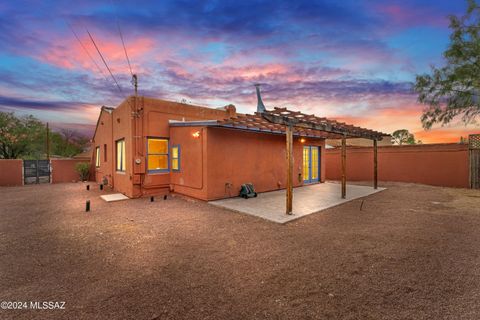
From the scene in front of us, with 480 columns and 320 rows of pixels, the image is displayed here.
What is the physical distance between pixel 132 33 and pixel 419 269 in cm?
1052

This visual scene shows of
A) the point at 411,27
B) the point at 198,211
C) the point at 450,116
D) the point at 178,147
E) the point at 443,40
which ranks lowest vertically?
the point at 198,211

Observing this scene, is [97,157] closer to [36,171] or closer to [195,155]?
[36,171]

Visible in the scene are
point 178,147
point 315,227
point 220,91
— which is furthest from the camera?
point 220,91

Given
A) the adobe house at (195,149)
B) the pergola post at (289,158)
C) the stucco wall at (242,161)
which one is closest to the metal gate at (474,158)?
the adobe house at (195,149)

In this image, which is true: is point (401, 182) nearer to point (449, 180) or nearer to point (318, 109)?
point (449, 180)

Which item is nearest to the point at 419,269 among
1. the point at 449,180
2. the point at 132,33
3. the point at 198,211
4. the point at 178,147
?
the point at 198,211

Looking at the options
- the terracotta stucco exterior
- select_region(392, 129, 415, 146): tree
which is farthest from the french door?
select_region(392, 129, 415, 146): tree

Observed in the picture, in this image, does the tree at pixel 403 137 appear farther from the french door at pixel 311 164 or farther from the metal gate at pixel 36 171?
the metal gate at pixel 36 171

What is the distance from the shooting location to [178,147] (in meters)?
9.02

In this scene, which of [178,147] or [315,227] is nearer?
[315,227]

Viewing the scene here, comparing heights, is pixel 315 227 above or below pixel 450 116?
below

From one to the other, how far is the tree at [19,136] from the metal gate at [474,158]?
118 ft

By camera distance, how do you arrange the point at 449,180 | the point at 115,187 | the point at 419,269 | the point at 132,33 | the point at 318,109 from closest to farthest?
the point at 419,269 < the point at 132,33 < the point at 115,187 < the point at 449,180 < the point at 318,109

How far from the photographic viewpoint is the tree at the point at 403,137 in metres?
41.9
